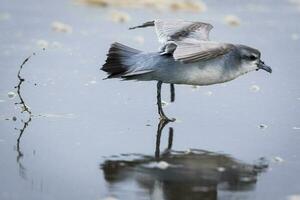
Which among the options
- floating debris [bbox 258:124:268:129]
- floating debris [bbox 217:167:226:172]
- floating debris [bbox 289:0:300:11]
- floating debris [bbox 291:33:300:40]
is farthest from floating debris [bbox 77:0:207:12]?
floating debris [bbox 217:167:226:172]

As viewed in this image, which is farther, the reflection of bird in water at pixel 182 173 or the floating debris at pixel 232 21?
the floating debris at pixel 232 21

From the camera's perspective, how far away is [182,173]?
5508 mm

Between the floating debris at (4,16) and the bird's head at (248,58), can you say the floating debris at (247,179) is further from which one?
the floating debris at (4,16)

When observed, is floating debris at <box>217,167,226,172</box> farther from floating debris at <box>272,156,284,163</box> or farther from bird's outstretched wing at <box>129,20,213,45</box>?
bird's outstretched wing at <box>129,20,213,45</box>

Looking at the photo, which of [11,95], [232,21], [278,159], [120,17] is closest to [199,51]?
[278,159]

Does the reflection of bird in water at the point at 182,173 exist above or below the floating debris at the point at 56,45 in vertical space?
below

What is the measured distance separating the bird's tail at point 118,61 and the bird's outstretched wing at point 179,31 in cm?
40

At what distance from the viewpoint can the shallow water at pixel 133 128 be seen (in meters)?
5.24

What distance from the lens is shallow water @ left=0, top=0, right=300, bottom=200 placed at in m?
5.24

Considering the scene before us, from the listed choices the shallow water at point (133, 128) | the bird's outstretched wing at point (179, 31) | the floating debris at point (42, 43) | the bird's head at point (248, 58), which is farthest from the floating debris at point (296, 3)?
the bird's head at point (248, 58)

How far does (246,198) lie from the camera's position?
5.04 m

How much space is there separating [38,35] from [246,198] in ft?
19.1

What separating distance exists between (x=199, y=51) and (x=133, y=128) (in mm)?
826

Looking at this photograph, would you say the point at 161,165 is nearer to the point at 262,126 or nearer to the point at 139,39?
the point at 262,126
